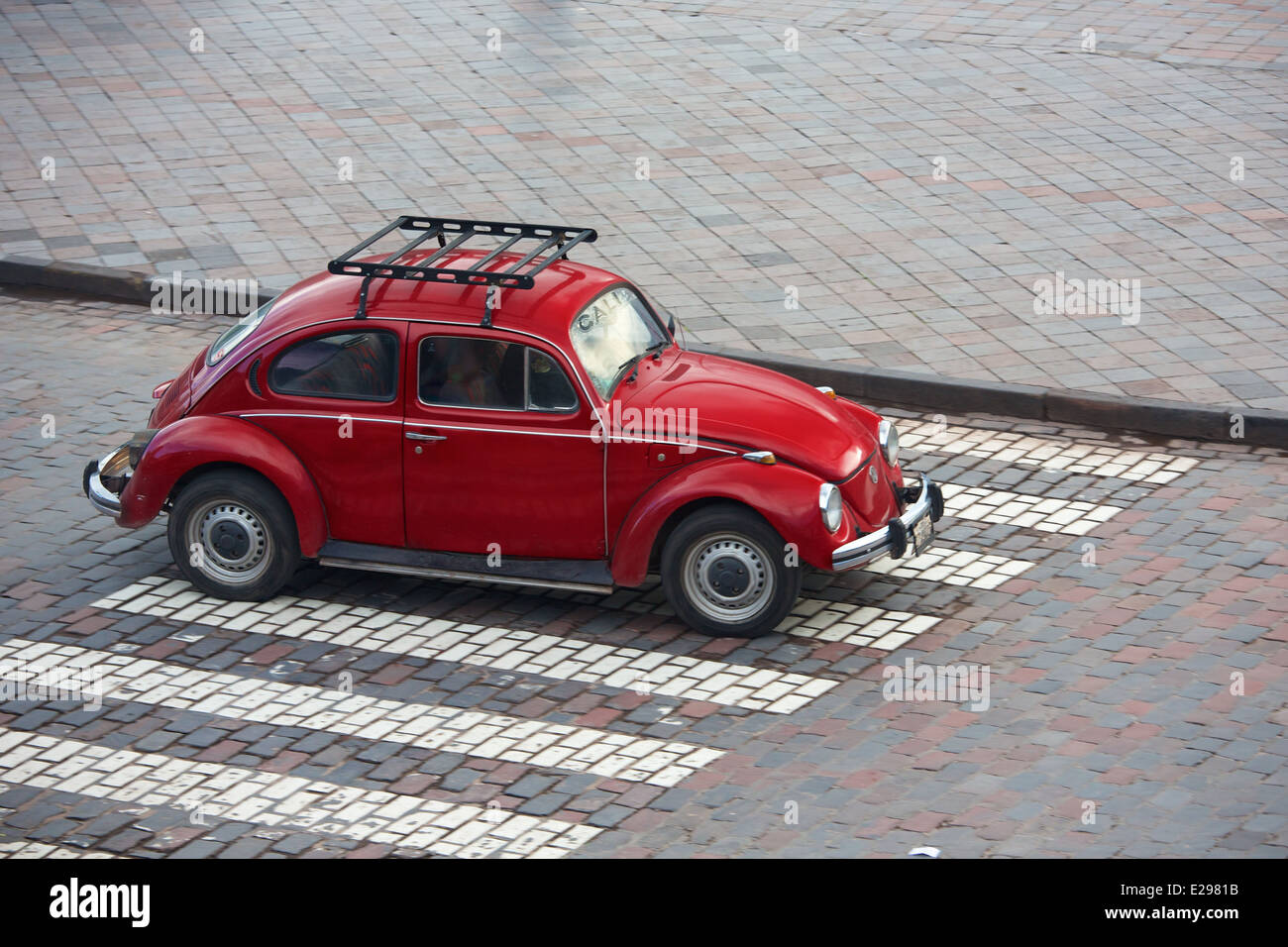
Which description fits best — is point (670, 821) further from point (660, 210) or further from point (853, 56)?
point (853, 56)

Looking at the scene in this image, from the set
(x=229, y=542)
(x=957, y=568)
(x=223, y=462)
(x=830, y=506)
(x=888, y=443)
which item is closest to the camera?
(x=830, y=506)

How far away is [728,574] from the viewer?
25.2 feet

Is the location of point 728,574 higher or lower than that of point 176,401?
lower

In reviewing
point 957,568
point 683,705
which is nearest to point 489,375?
point 683,705

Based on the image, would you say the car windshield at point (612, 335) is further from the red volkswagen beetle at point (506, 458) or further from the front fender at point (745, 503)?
the front fender at point (745, 503)

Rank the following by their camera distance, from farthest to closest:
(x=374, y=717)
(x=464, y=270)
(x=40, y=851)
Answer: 1. (x=464, y=270)
2. (x=374, y=717)
3. (x=40, y=851)

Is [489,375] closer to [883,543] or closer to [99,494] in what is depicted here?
[883,543]

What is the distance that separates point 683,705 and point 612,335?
76.6 inches

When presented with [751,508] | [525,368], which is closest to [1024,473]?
[751,508]

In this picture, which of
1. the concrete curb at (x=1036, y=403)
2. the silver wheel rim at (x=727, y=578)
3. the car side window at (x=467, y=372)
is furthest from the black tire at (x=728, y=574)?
the concrete curb at (x=1036, y=403)

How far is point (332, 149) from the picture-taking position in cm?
1465

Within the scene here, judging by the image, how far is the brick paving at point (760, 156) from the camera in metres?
11.5

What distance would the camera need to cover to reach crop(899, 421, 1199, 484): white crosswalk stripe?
9.63 metres

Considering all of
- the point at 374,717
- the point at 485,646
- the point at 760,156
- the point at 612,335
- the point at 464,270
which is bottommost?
the point at 374,717
